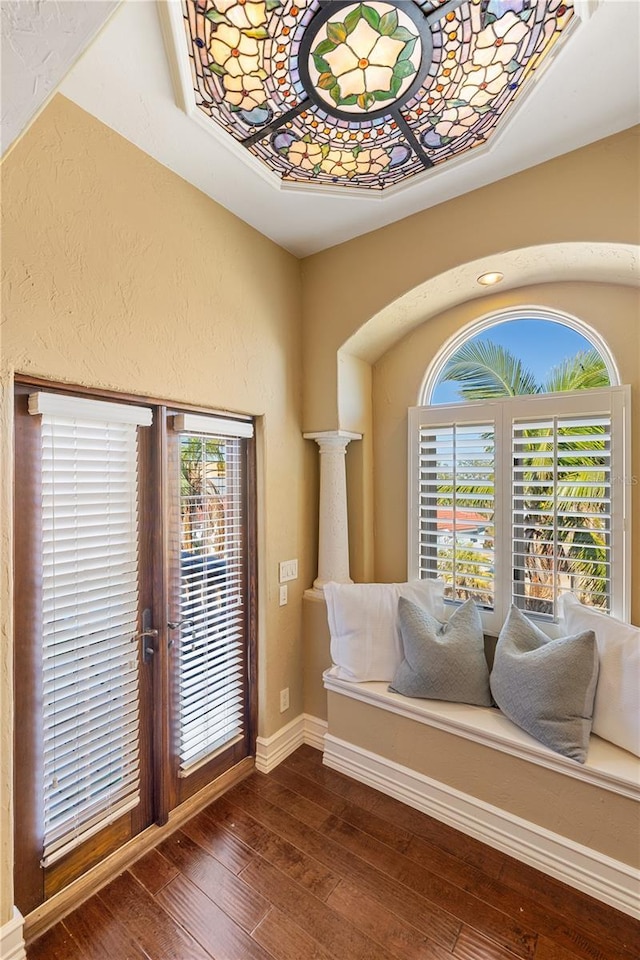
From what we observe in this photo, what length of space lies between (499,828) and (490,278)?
2653mm

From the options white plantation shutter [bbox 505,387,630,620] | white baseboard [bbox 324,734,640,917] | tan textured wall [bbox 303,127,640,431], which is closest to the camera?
white baseboard [bbox 324,734,640,917]

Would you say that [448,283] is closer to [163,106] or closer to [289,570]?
[163,106]

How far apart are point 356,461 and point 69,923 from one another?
2.41 m

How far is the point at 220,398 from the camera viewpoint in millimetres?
2084

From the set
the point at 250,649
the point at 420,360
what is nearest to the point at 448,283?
the point at 420,360

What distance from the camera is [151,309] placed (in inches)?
70.1

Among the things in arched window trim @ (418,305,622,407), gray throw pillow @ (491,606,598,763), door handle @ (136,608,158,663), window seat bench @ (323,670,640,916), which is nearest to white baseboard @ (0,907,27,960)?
door handle @ (136,608,158,663)

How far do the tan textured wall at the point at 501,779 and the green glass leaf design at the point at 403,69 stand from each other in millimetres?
2693

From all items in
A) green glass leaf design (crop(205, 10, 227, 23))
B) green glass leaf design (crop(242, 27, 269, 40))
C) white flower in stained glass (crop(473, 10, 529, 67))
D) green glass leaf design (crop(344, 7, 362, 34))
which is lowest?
green glass leaf design (crop(344, 7, 362, 34))

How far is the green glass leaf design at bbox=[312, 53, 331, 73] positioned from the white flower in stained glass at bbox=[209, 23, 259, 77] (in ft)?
0.63

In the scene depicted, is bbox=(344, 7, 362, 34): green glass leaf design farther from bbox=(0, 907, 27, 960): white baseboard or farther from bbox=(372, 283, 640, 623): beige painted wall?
bbox=(0, 907, 27, 960): white baseboard

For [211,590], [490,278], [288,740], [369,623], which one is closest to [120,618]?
[211,590]

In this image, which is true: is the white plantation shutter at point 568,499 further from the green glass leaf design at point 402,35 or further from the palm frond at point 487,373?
the green glass leaf design at point 402,35

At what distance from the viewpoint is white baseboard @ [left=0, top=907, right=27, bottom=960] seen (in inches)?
51.5
